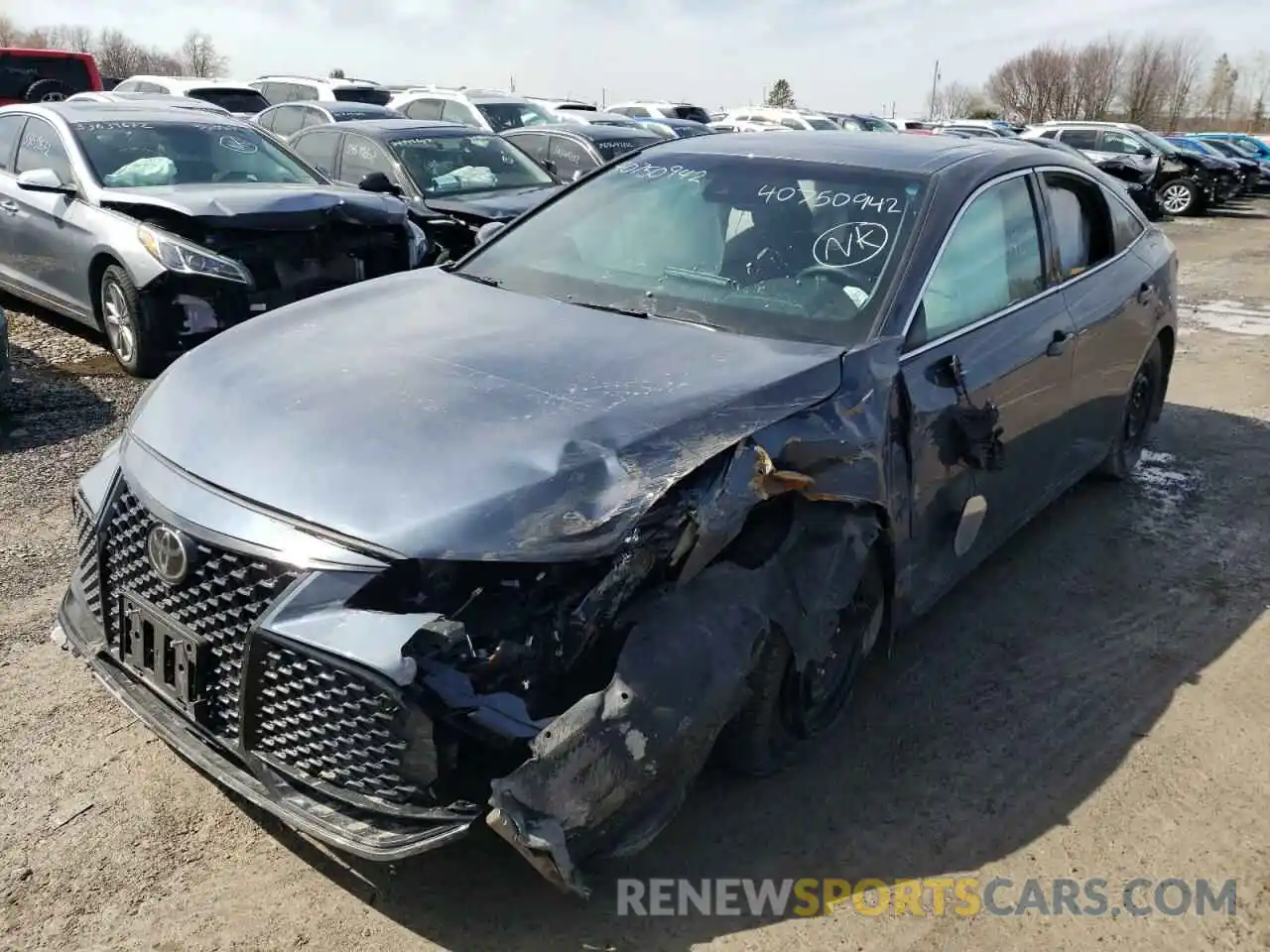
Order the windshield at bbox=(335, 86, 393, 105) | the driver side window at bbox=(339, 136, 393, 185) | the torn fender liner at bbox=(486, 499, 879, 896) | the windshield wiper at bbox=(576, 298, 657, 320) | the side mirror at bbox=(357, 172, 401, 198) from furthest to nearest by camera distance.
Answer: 1. the windshield at bbox=(335, 86, 393, 105)
2. the driver side window at bbox=(339, 136, 393, 185)
3. the side mirror at bbox=(357, 172, 401, 198)
4. the windshield wiper at bbox=(576, 298, 657, 320)
5. the torn fender liner at bbox=(486, 499, 879, 896)

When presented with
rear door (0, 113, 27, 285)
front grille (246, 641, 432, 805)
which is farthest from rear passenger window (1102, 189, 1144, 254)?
rear door (0, 113, 27, 285)

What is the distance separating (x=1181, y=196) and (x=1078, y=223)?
20.7 meters

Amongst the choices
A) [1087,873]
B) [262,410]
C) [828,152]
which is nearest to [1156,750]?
[1087,873]

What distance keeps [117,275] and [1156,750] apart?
6.14 meters

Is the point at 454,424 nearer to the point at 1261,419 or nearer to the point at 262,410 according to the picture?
the point at 262,410

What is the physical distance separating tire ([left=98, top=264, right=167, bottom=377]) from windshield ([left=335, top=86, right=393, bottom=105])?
12.9 metres

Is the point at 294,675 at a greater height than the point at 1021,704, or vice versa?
the point at 294,675

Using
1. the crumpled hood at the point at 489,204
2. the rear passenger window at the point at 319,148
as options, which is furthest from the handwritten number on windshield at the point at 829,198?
the rear passenger window at the point at 319,148

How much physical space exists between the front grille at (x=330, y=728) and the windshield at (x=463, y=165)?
753 centimetres

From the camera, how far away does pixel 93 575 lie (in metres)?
2.94

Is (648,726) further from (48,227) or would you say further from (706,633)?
(48,227)

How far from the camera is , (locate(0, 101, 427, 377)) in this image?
646cm

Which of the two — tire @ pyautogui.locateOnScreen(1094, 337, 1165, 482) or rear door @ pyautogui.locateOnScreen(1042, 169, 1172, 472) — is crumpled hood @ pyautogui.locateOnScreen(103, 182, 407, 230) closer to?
rear door @ pyautogui.locateOnScreen(1042, 169, 1172, 472)

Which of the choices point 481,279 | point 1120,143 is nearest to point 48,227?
point 481,279
